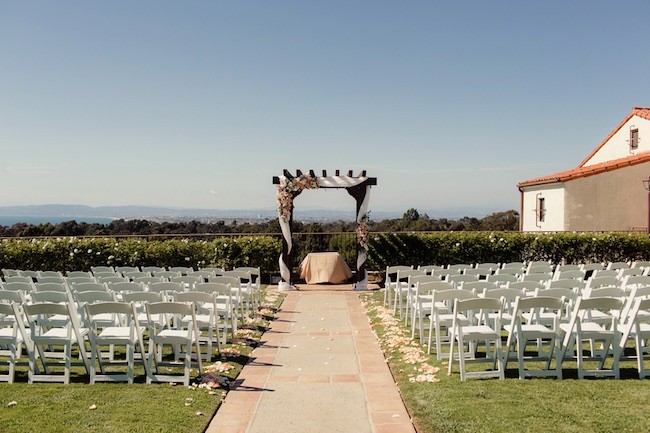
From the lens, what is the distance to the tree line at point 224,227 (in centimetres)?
2364

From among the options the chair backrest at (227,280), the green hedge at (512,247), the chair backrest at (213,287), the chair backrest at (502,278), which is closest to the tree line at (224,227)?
the green hedge at (512,247)

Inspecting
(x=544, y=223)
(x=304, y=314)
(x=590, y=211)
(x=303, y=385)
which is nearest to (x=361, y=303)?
(x=304, y=314)

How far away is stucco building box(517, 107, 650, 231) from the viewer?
21438 millimetres

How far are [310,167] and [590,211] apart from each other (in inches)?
572

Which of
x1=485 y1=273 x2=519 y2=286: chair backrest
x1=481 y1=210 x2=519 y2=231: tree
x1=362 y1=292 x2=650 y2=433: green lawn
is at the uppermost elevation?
x1=481 y1=210 x2=519 y2=231: tree

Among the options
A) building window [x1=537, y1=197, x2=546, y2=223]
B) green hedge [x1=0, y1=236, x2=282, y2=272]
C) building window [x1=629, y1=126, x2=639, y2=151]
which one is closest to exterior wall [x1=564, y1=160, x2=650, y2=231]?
building window [x1=629, y1=126, x2=639, y2=151]

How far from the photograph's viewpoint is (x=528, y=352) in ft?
23.4

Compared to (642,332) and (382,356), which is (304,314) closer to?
(382,356)

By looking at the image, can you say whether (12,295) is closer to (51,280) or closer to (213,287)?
(51,280)

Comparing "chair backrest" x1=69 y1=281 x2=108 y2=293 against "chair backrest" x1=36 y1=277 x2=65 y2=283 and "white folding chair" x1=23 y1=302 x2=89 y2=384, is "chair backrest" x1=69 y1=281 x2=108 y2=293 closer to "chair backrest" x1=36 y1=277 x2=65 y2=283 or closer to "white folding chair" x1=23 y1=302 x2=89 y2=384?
"white folding chair" x1=23 y1=302 x2=89 y2=384

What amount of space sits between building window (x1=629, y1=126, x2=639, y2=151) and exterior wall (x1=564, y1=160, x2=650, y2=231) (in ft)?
3.44

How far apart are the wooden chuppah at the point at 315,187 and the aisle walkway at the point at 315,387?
4.81 metres

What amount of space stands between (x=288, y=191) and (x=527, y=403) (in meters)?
9.70

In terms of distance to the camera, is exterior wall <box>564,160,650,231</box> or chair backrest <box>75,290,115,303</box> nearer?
chair backrest <box>75,290,115,303</box>
